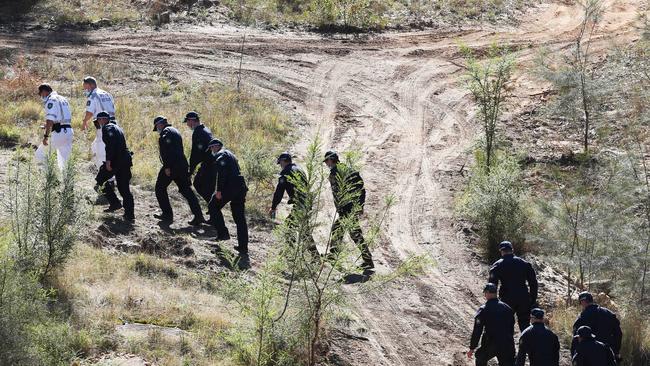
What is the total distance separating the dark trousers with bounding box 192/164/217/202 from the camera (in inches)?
609

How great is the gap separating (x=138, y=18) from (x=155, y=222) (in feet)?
50.8

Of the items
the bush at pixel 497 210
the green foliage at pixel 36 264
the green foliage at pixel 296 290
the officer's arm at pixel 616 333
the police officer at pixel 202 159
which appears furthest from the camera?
the bush at pixel 497 210

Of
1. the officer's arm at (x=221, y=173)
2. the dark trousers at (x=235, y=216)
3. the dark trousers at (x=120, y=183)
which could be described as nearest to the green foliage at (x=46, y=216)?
the dark trousers at (x=120, y=183)

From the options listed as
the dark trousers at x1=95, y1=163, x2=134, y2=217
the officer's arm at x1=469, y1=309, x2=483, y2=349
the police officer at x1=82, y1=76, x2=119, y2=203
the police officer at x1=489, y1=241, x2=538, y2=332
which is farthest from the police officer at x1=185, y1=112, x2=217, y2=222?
the officer's arm at x1=469, y1=309, x2=483, y2=349

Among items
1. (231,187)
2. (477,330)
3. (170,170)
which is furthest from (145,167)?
(477,330)

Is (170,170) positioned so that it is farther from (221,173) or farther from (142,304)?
(142,304)

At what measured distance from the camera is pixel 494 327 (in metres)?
11.3

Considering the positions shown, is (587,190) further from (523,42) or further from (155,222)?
(523,42)

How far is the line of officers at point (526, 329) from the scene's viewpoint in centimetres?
1084

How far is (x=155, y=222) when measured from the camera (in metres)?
15.6

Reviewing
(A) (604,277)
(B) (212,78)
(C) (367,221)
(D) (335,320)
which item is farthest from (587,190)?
(B) (212,78)

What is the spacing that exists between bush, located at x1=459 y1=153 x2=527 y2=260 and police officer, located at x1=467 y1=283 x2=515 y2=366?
16.9 feet

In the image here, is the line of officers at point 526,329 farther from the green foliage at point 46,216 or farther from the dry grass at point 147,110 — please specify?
the dry grass at point 147,110

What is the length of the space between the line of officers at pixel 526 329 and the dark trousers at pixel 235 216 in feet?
13.9
